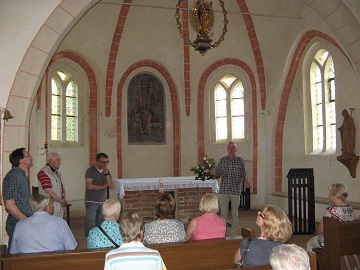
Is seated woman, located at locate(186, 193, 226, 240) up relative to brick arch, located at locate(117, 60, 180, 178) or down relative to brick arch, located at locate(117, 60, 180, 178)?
down

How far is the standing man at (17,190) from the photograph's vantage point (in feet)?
17.9

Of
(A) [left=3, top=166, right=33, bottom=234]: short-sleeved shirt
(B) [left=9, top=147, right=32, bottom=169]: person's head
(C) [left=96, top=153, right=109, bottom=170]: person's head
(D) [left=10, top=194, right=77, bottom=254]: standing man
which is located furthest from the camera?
(C) [left=96, top=153, right=109, bottom=170]: person's head

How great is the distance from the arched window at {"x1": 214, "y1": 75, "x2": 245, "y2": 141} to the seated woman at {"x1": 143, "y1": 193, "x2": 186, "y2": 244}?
1001 cm

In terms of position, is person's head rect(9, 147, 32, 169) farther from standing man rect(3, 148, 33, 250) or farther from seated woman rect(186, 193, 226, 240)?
seated woman rect(186, 193, 226, 240)

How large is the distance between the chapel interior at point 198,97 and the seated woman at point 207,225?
6.11 metres

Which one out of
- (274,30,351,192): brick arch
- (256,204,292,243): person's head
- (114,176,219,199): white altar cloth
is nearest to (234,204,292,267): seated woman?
(256,204,292,243): person's head

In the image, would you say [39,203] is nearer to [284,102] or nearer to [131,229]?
[131,229]

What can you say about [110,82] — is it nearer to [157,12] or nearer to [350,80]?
[157,12]

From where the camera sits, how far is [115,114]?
13.9 m

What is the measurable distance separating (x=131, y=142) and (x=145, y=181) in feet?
12.7

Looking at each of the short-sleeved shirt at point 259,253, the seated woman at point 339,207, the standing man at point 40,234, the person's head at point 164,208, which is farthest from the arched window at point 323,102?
the standing man at point 40,234

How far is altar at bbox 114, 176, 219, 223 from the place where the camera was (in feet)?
34.6

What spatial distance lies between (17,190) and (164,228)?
195 centimetres

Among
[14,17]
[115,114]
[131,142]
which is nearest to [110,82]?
[115,114]
